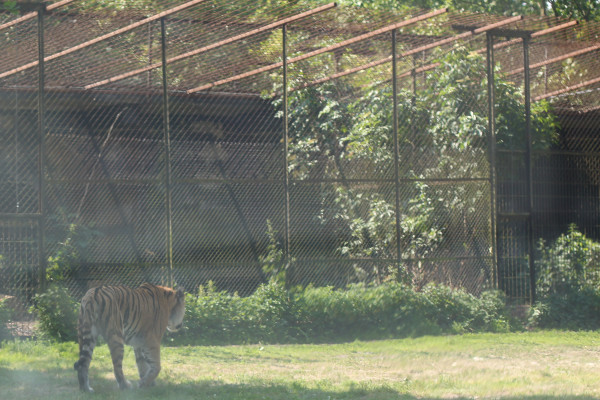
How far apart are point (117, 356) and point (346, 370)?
8.65 feet

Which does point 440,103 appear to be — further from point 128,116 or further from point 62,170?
point 62,170

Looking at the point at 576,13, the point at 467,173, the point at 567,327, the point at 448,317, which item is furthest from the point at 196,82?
the point at 576,13

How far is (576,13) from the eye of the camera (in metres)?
21.8

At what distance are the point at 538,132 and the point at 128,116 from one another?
752 centimetres

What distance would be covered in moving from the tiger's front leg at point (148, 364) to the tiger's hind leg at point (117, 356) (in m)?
0.21

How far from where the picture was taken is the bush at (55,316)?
9766mm

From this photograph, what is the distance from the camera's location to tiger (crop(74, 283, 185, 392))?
7070 mm

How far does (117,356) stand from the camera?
7.17 meters

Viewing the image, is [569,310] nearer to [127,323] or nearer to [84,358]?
[127,323]

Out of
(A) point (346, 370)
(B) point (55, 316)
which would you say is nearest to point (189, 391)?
(A) point (346, 370)

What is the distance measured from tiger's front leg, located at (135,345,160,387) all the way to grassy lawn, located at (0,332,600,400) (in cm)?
16

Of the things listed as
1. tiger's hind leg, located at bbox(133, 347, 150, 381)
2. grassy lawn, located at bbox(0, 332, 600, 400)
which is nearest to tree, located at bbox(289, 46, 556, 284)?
grassy lawn, located at bbox(0, 332, 600, 400)

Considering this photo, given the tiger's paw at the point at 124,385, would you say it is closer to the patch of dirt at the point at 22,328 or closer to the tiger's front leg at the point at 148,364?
the tiger's front leg at the point at 148,364

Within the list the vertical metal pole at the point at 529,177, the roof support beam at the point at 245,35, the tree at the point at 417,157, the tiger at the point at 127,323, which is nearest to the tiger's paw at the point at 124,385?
the tiger at the point at 127,323
